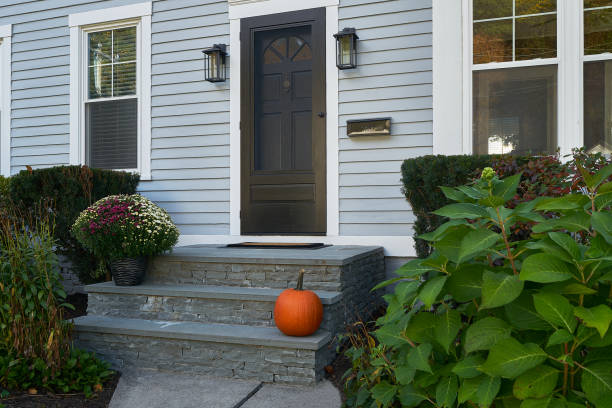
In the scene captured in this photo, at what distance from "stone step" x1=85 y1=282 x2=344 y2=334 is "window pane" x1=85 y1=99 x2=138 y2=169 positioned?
2103 millimetres

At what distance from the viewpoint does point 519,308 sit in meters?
1.25

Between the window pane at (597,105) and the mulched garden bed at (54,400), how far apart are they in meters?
3.57

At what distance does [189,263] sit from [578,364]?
8.90 ft

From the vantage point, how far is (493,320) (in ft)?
4.14

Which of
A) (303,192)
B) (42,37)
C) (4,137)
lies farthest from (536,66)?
(4,137)

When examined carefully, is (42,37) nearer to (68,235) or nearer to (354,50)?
(68,235)

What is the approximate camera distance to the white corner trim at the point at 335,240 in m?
4.09

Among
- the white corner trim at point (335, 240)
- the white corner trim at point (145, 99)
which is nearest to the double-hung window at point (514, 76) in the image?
the white corner trim at point (335, 240)

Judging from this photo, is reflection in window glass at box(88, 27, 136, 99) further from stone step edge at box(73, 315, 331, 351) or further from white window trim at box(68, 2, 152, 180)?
stone step edge at box(73, 315, 331, 351)

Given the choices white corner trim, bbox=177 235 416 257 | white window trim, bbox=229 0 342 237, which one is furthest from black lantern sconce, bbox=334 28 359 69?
white corner trim, bbox=177 235 416 257

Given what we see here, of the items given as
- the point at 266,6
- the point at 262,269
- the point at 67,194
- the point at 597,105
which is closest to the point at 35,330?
the point at 262,269

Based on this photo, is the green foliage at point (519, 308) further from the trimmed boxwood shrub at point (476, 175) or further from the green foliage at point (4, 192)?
the green foliage at point (4, 192)

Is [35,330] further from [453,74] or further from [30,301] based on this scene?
[453,74]

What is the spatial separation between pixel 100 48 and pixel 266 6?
6.75ft
